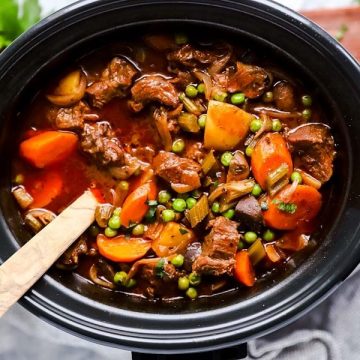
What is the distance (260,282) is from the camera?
10.1 ft

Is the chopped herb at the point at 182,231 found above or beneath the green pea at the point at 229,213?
beneath

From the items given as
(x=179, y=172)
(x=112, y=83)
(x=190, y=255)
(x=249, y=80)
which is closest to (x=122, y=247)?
(x=190, y=255)

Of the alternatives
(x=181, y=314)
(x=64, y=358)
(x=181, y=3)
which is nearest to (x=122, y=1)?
(x=181, y=3)

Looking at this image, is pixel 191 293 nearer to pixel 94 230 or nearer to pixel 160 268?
pixel 160 268

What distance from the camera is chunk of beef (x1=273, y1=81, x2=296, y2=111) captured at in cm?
309

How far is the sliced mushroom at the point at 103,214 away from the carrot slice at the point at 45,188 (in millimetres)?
220

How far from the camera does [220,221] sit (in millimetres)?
3016

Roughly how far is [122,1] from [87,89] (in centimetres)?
46

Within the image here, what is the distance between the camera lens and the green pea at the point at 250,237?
3062 millimetres

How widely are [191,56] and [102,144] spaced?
22.5 inches

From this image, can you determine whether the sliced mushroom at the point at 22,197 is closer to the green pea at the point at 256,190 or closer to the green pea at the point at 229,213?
the green pea at the point at 229,213

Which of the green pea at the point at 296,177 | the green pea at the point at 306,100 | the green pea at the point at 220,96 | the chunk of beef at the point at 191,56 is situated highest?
the chunk of beef at the point at 191,56

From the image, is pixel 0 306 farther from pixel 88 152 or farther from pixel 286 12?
pixel 286 12

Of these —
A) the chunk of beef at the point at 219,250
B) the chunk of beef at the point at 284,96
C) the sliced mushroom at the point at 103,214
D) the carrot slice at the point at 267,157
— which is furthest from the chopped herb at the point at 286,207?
the sliced mushroom at the point at 103,214
